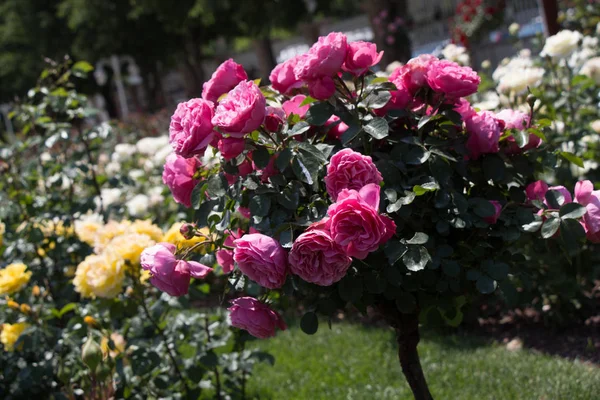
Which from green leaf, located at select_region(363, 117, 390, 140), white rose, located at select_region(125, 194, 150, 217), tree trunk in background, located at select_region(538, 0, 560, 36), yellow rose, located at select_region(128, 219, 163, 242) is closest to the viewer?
green leaf, located at select_region(363, 117, 390, 140)

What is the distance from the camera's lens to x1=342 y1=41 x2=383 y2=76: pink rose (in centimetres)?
180

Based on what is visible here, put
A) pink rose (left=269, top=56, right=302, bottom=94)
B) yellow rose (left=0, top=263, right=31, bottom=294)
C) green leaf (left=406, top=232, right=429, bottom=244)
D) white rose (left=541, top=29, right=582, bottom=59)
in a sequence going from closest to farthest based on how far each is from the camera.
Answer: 1. green leaf (left=406, top=232, right=429, bottom=244)
2. pink rose (left=269, top=56, right=302, bottom=94)
3. yellow rose (left=0, top=263, right=31, bottom=294)
4. white rose (left=541, top=29, right=582, bottom=59)

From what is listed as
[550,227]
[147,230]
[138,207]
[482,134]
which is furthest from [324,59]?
[138,207]

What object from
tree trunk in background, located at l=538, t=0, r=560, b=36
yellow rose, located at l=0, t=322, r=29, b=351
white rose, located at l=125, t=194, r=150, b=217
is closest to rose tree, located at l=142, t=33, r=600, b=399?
yellow rose, located at l=0, t=322, r=29, b=351

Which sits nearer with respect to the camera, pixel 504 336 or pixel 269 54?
pixel 504 336

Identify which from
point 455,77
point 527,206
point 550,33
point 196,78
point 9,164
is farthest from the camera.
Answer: point 196,78

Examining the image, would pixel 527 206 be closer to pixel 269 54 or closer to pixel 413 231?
pixel 413 231

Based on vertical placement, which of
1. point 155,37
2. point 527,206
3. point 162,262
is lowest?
point 155,37

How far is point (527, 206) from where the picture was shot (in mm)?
1867

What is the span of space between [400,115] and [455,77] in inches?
6.6

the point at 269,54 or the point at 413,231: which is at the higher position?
the point at 413,231

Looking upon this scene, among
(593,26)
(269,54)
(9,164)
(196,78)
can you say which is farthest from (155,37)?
(9,164)

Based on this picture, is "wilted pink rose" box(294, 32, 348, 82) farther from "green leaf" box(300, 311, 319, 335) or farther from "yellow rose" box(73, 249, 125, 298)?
"yellow rose" box(73, 249, 125, 298)

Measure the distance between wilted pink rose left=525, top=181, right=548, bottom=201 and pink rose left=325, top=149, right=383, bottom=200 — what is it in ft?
1.68
